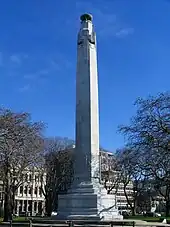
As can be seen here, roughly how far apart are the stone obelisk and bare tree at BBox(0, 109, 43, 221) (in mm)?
4856

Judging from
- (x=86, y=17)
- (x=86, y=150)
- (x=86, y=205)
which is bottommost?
(x=86, y=205)

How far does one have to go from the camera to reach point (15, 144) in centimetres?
2839

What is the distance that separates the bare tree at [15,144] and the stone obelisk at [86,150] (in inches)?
191

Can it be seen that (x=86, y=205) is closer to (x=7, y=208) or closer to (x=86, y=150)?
(x=86, y=150)

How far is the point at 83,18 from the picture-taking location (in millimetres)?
36312

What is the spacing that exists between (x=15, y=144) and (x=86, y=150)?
6.70 m

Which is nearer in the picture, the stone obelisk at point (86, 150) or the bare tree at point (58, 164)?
the stone obelisk at point (86, 150)

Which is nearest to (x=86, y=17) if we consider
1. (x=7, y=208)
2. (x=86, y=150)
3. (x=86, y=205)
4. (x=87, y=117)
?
(x=87, y=117)

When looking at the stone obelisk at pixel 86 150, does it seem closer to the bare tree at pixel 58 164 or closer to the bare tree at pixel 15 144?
the bare tree at pixel 15 144

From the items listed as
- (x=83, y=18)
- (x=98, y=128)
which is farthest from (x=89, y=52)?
(x=98, y=128)

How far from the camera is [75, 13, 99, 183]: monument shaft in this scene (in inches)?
1256

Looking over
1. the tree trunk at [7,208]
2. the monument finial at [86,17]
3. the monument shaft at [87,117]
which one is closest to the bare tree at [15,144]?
the tree trunk at [7,208]

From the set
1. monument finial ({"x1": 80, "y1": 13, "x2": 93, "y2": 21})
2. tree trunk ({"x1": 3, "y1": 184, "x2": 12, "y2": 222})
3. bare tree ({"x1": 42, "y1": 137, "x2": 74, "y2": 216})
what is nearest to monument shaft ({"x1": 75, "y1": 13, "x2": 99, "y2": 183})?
monument finial ({"x1": 80, "y1": 13, "x2": 93, "y2": 21})

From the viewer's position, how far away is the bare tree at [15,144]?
27291mm
